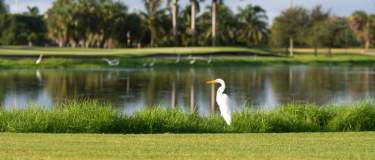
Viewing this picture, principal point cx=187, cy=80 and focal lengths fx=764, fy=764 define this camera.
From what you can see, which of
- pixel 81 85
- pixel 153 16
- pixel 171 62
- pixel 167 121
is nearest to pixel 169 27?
pixel 153 16

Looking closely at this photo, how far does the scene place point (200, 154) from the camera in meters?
11.4

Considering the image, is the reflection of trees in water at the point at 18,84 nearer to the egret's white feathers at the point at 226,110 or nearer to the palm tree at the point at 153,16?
the egret's white feathers at the point at 226,110

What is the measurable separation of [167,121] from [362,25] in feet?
344

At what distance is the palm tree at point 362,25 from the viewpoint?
367ft

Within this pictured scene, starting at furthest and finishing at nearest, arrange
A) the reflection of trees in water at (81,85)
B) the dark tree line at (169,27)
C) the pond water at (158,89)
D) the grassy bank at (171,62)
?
the dark tree line at (169,27) < the grassy bank at (171,62) < the reflection of trees in water at (81,85) < the pond water at (158,89)

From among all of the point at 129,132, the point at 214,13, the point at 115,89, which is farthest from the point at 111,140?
the point at 214,13

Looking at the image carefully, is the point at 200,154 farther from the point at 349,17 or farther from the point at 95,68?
the point at 349,17

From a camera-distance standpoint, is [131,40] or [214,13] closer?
[214,13]

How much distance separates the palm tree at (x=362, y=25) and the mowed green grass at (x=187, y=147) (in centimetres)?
10015

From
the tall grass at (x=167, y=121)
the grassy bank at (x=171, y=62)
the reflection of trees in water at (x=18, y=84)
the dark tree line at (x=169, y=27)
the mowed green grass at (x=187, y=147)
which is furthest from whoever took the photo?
the dark tree line at (x=169, y=27)

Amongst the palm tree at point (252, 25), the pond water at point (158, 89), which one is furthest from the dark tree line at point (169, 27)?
the pond water at point (158, 89)

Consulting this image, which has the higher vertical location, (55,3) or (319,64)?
(55,3)

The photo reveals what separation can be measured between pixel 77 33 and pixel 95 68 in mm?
36433

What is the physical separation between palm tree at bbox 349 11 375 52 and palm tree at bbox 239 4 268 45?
15.6m
